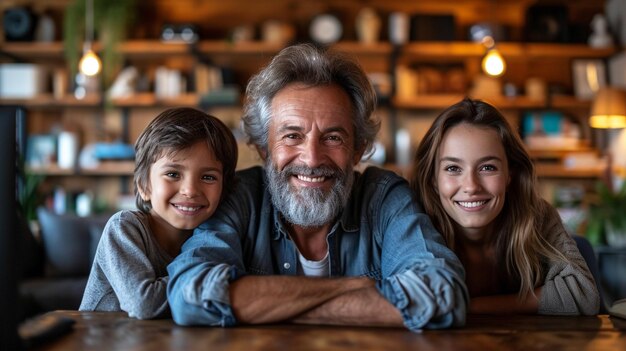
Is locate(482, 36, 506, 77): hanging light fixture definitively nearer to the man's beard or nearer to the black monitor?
the man's beard

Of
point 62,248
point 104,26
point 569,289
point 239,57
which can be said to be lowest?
point 62,248

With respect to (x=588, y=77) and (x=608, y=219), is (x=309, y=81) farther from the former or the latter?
(x=588, y=77)

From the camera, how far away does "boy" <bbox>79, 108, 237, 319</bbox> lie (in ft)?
5.08

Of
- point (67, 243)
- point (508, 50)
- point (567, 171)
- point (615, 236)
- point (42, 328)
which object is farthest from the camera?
point (508, 50)

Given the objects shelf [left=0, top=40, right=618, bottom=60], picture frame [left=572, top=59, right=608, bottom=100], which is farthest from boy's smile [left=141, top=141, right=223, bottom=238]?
picture frame [left=572, top=59, right=608, bottom=100]

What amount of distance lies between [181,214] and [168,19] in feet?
14.0

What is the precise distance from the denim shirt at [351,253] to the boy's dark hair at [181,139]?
0.09m

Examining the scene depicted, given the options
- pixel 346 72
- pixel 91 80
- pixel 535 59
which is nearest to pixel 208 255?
pixel 346 72

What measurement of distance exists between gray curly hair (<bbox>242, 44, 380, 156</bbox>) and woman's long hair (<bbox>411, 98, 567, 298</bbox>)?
0.67ft

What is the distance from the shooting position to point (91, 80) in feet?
17.9

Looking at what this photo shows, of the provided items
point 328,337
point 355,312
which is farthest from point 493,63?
point 328,337

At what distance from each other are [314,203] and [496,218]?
55 centimetres

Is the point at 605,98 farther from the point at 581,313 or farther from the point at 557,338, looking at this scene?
the point at 557,338

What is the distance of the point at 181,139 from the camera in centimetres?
169
